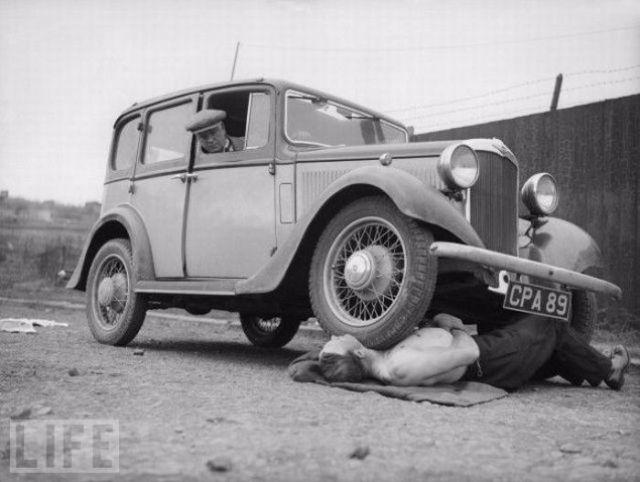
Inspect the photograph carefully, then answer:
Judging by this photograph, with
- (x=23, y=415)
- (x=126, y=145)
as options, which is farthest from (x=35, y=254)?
(x=23, y=415)

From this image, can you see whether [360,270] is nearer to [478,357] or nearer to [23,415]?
[478,357]

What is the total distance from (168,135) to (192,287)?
1509mm

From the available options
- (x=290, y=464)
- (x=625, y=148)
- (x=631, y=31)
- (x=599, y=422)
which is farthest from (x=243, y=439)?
(x=625, y=148)

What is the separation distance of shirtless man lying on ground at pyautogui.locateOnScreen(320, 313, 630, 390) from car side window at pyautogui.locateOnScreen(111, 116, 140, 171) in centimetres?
328

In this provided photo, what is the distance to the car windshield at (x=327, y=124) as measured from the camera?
15.5 feet

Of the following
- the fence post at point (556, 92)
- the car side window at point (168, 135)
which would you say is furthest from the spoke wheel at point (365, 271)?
the fence post at point (556, 92)

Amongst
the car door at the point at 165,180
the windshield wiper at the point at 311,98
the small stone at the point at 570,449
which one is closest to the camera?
the small stone at the point at 570,449

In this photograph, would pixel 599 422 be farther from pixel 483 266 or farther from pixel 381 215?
pixel 381 215

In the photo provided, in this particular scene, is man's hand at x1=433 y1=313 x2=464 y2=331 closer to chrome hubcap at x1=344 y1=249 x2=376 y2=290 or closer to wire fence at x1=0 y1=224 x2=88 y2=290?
chrome hubcap at x1=344 y1=249 x2=376 y2=290

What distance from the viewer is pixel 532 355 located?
3.76 meters

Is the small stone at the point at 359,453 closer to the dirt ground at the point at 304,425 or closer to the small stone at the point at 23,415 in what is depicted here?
the dirt ground at the point at 304,425

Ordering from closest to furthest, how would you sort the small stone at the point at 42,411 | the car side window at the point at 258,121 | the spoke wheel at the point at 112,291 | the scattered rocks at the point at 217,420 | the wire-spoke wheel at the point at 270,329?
the scattered rocks at the point at 217,420 → the small stone at the point at 42,411 → the car side window at the point at 258,121 → the spoke wheel at the point at 112,291 → the wire-spoke wheel at the point at 270,329

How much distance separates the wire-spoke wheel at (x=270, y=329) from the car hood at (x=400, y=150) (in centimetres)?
210

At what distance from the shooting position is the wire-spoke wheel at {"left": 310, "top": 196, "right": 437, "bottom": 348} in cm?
337
